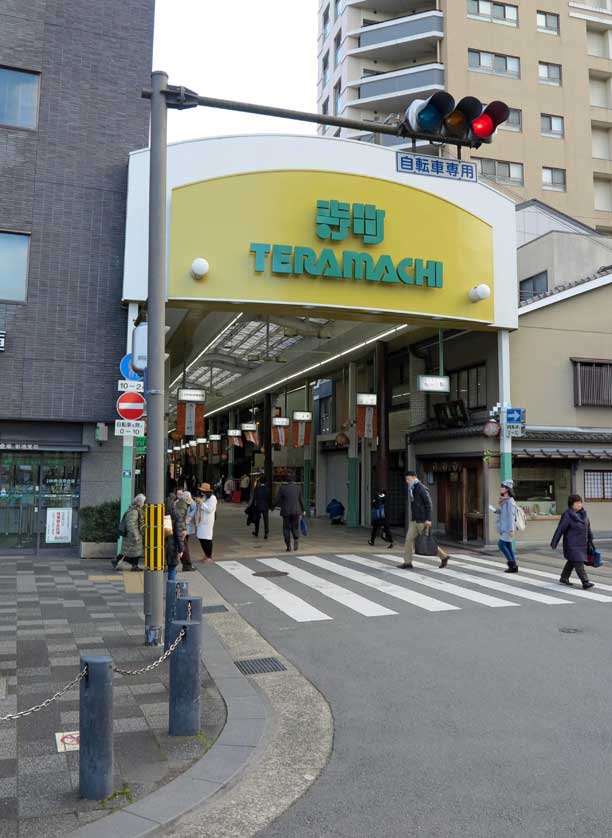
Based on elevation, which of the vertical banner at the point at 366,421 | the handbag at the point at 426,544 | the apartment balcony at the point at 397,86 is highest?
the apartment balcony at the point at 397,86

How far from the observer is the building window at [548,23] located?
3891 centimetres

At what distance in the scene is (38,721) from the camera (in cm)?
536

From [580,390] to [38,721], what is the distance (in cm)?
1756

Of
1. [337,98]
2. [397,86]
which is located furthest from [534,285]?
[337,98]

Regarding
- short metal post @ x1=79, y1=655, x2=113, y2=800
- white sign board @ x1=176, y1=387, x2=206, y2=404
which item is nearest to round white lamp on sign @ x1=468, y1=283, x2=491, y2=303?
white sign board @ x1=176, y1=387, x2=206, y2=404

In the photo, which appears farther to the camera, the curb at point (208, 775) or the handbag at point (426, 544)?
the handbag at point (426, 544)

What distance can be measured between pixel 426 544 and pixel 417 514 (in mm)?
613

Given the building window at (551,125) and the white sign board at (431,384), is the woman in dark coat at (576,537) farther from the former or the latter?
the building window at (551,125)

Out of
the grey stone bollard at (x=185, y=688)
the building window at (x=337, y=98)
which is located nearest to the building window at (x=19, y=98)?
the grey stone bollard at (x=185, y=688)

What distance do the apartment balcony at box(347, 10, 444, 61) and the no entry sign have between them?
3429cm

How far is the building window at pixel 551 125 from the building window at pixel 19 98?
30.7 metres

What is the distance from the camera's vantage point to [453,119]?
22.1ft

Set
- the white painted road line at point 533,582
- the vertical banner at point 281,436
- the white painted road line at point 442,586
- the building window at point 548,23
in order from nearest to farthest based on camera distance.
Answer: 1. the white painted road line at point 442,586
2. the white painted road line at point 533,582
3. the vertical banner at point 281,436
4. the building window at point 548,23

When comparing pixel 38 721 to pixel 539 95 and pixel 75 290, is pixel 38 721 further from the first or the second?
pixel 539 95
